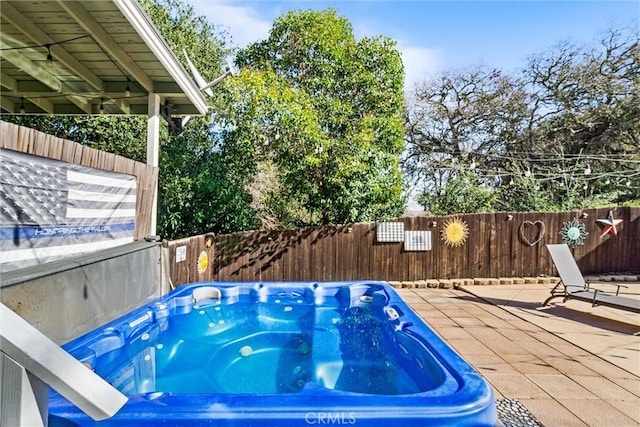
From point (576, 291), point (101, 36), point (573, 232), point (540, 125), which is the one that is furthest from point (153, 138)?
point (540, 125)

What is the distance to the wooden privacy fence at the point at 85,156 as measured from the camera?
2721 mm

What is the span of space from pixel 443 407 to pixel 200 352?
10.1 ft

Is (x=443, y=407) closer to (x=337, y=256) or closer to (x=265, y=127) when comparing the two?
(x=337, y=256)

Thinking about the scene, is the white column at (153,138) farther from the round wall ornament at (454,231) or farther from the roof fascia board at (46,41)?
the round wall ornament at (454,231)

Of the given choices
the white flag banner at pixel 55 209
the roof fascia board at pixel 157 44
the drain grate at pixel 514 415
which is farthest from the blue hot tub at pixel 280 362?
the roof fascia board at pixel 157 44

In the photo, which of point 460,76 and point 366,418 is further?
point 460,76

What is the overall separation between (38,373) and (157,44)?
4.48 meters

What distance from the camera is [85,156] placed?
3.64 m

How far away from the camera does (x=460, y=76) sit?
43.2 feet

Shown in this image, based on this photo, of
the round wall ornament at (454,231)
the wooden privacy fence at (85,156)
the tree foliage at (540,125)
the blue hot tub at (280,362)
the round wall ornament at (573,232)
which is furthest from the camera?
the tree foliage at (540,125)

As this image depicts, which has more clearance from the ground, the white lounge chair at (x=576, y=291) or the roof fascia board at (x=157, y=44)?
the roof fascia board at (x=157, y=44)

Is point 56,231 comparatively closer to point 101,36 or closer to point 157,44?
point 101,36

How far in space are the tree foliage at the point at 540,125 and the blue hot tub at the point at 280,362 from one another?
682cm

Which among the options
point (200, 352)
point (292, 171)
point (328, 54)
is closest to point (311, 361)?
point (200, 352)
